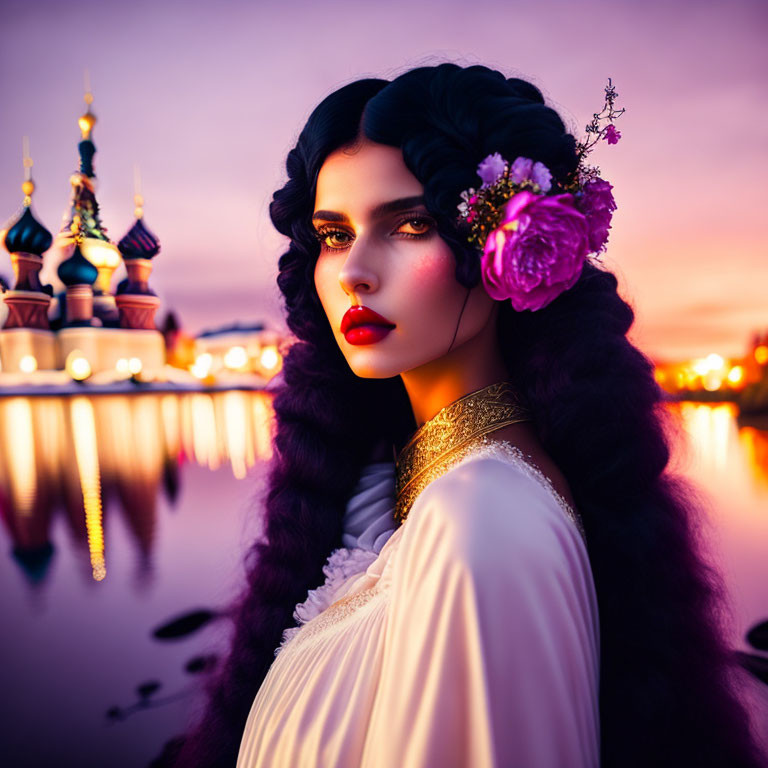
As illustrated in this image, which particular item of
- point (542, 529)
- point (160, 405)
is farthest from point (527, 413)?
point (160, 405)

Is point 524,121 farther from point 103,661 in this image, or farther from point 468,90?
point 103,661

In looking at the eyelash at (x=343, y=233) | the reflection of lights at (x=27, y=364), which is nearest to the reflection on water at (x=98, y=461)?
the eyelash at (x=343, y=233)

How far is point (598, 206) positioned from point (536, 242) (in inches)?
9.5

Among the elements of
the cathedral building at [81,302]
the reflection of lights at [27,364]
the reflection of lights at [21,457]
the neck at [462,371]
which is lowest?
the reflection of lights at [21,457]

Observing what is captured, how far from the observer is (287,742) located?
0.85 m

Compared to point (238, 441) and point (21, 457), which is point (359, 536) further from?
point (238, 441)

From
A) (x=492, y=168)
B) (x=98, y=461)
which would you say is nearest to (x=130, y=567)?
(x=492, y=168)

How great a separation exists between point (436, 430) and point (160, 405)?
55.0 feet

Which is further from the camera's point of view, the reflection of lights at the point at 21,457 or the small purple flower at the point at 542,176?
the reflection of lights at the point at 21,457

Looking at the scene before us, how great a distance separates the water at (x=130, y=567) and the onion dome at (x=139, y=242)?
54.1 ft

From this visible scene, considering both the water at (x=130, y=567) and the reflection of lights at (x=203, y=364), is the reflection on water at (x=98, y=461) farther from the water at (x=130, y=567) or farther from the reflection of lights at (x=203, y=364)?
the reflection of lights at (x=203, y=364)

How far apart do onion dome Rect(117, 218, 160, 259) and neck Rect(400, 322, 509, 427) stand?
23389mm

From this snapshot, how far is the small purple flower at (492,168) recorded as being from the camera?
0.87 meters

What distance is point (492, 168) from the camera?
0.88 metres
